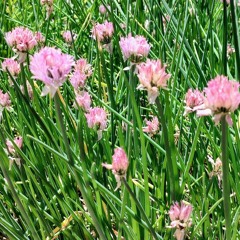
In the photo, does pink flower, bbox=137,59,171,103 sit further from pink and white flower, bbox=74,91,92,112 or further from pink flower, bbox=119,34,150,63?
pink and white flower, bbox=74,91,92,112

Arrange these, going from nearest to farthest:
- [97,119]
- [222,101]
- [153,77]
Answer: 1. [222,101]
2. [153,77]
3. [97,119]

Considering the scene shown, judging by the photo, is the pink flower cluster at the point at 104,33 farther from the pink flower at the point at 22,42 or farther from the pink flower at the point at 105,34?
the pink flower at the point at 22,42

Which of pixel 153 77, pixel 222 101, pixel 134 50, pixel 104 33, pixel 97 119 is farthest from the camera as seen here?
pixel 104 33

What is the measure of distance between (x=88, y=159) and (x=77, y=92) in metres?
0.14

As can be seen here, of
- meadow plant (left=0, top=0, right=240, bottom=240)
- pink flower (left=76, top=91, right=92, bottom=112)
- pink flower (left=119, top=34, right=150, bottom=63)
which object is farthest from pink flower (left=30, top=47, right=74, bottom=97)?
pink flower (left=76, top=91, right=92, bottom=112)

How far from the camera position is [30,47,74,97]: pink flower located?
631 millimetres

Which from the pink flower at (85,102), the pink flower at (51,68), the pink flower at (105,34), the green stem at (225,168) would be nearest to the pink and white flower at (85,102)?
the pink flower at (85,102)

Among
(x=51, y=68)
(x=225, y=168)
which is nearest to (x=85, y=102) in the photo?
(x=51, y=68)

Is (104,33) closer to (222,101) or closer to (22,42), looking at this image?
(22,42)

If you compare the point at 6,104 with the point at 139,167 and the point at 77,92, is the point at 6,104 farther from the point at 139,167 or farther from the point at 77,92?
the point at 139,167

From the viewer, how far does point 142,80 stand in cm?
62

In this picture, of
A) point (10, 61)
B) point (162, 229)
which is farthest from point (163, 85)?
point (10, 61)

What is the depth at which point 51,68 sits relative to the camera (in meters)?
0.64

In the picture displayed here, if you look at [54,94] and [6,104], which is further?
[6,104]
